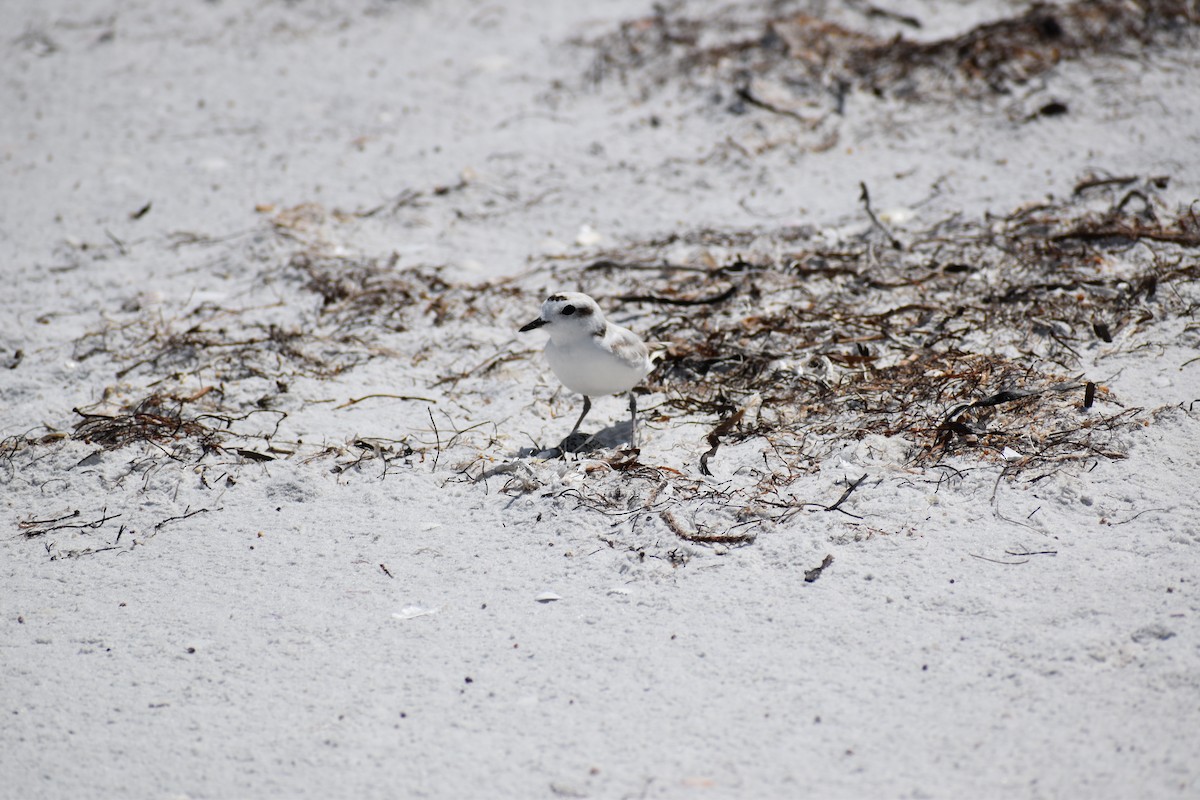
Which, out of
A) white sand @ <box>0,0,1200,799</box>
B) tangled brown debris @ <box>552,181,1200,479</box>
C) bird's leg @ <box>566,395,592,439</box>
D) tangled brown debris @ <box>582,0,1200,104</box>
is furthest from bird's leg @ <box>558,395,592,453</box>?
tangled brown debris @ <box>582,0,1200,104</box>

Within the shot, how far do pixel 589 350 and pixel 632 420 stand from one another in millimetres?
500

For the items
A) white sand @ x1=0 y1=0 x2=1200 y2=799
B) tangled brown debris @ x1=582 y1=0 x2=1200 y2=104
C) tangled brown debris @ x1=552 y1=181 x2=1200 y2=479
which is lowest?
tangled brown debris @ x1=552 y1=181 x2=1200 y2=479

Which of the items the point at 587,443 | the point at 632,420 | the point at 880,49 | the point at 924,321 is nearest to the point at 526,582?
the point at 587,443

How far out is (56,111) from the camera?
8500 mm

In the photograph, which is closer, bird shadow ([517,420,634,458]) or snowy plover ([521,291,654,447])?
snowy plover ([521,291,654,447])

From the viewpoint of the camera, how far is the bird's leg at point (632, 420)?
4707mm

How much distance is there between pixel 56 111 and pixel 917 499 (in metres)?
8.01

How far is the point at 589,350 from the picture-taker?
4520mm

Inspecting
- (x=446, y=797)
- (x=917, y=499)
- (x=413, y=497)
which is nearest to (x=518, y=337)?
(x=413, y=497)

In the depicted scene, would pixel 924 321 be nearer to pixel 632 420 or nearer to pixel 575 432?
pixel 632 420

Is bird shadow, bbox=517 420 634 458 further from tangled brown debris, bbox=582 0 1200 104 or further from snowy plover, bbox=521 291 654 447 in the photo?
tangled brown debris, bbox=582 0 1200 104

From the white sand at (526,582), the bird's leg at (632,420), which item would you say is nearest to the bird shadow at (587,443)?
the bird's leg at (632,420)

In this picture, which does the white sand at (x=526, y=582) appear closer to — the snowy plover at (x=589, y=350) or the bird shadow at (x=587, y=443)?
the bird shadow at (x=587, y=443)

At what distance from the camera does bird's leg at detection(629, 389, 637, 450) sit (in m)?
4.71
